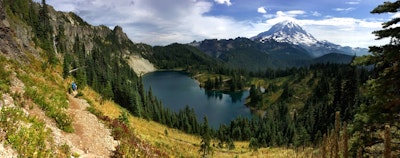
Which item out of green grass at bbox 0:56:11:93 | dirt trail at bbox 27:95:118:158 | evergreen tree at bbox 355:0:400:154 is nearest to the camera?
evergreen tree at bbox 355:0:400:154

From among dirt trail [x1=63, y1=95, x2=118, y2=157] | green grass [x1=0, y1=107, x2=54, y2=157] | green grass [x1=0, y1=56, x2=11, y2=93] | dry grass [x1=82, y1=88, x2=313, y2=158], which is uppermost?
green grass [x1=0, y1=56, x2=11, y2=93]

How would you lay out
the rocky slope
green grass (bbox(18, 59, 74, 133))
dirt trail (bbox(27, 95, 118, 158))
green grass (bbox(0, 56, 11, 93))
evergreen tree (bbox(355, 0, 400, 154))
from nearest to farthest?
1. evergreen tree (bbox(355, 0, 400, 154))
2. the rocky slope
3. dirt trail (bbox(27, 95, 118, 158))
4. green grass (bbox(0, 56, 11, 93))
5. green grass (bbox(18, 59, 74, 133))

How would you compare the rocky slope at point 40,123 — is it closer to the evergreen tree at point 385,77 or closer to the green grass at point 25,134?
the green grass at point 25,134

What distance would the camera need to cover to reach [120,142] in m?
19.9

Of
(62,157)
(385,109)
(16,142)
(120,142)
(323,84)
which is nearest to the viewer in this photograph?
(385,109)

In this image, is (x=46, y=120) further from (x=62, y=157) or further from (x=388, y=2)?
(x=388, y=2)

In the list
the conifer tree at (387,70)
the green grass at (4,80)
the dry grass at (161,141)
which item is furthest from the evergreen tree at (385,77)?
the green grass at (4,80)

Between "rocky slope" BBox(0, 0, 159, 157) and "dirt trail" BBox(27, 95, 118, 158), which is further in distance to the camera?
"dirt trail" BBox(27, 95, 118, 158)

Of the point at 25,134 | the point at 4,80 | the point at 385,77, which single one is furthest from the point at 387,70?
the point at 4,80

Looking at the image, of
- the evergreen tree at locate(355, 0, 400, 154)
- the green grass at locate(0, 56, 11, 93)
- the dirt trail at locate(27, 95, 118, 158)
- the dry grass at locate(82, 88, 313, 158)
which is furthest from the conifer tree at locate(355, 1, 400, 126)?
the green grass at locate(0, 56, 11, 93)

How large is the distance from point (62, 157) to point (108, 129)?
6956 mm

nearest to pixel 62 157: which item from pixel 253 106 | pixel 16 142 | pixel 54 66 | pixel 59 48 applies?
pixel 16 142

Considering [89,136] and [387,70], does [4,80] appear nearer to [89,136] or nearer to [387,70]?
[89,136]

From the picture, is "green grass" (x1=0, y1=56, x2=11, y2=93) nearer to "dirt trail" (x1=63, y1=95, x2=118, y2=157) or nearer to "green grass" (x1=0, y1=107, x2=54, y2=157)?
"green grass" (x1=0, y1=107, x2=54, y2=157)
